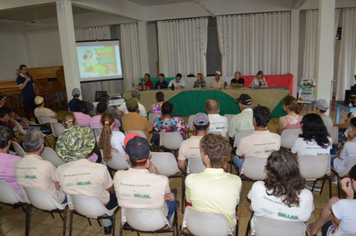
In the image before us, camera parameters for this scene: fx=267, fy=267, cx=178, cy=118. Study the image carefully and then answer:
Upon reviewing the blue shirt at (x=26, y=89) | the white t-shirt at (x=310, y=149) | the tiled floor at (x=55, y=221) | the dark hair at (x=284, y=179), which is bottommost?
the tiled floor at (x=55, y=221)

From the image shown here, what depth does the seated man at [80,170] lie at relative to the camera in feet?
7.11

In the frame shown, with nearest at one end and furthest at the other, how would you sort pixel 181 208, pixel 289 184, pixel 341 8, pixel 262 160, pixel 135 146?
pixel 289 184 → pixel 135 146 → pixel 262 160 → pixel 181 208 → pixel 341 8

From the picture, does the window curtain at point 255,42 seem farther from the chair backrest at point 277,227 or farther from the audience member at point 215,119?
the chair backrest at point 277,227

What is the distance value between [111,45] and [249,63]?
15.7 feet

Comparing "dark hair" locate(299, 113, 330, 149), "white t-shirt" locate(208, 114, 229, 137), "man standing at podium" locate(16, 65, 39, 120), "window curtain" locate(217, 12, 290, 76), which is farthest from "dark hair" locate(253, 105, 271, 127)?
"window curtain" locate(217, 12, 290, 76)

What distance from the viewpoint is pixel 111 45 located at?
28.8 feet

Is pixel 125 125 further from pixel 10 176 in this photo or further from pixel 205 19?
pixel 205 19

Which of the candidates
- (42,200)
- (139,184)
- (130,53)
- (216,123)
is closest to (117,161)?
(42,200)

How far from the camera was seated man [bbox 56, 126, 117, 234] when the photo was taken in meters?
2.17

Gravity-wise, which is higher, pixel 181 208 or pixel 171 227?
pixel 171 227

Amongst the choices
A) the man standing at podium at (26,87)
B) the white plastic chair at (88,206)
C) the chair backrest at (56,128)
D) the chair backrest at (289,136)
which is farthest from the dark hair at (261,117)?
the man standing at podium at (26,87)

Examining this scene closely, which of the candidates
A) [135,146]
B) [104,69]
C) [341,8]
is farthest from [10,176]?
[341,8]

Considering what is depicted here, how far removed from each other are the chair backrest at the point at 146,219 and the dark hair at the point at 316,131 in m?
1.77

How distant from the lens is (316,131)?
110 inches
